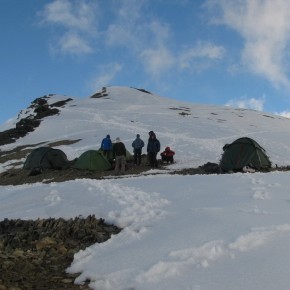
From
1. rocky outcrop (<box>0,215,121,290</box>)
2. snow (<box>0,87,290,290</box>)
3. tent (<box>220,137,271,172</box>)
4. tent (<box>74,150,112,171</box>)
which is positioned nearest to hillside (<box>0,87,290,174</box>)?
tent (<box>220,137,271,172</box>)

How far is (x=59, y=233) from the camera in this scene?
382 inches

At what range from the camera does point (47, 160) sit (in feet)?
87.8

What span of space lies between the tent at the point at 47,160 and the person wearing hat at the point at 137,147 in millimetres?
4090

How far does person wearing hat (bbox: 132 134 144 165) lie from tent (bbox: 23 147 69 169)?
4090mm

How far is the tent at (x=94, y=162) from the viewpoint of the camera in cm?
2502

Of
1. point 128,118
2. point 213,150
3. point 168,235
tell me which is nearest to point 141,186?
point 168,235

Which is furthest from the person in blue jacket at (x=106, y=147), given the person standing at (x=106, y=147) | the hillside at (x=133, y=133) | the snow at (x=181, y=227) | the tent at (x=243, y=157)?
the snow at (x=181, y=227)

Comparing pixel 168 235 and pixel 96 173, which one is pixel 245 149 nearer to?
pixel 96 173

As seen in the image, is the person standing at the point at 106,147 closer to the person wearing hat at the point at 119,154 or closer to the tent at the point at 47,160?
the tent at the point at 47,160

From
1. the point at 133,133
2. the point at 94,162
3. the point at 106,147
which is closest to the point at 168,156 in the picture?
the point at 106,147

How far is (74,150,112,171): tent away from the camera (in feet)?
82.1

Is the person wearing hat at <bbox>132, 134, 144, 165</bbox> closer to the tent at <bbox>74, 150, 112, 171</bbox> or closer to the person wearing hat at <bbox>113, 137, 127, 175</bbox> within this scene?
the tent at <bbox>74, 150, 112, 171</bbox>

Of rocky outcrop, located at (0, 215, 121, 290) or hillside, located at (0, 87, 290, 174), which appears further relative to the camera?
hillside, located at (0, 87, 290, 174)

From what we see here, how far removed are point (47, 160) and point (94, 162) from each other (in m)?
3.33
